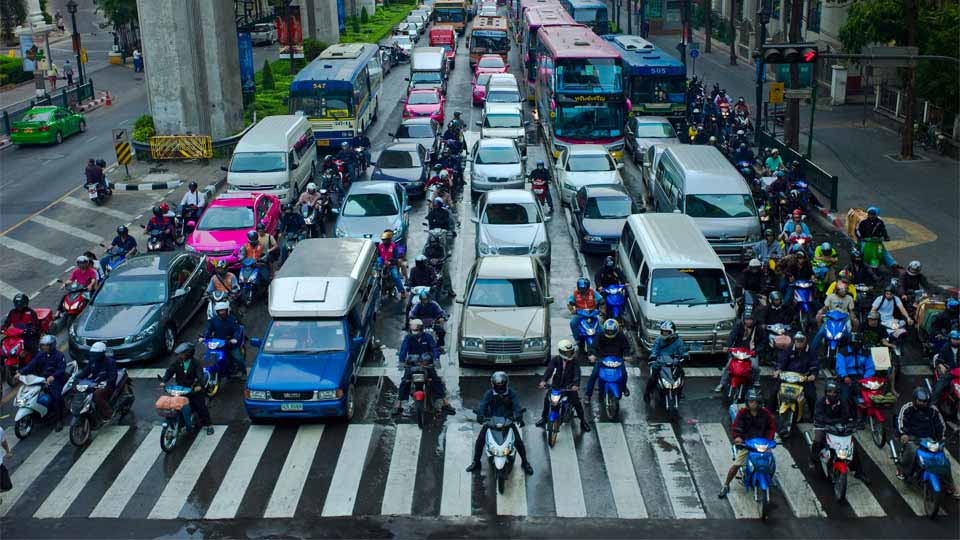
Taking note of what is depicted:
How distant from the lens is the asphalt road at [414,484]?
12.9 metres

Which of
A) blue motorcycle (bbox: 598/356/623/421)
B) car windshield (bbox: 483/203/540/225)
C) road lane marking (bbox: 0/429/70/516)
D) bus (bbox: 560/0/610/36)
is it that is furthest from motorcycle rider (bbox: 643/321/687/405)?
bus (bbox: 560/0/610/36)

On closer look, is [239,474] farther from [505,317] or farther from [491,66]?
[491,66]

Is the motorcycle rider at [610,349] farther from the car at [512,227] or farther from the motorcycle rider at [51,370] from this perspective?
the motorcycle rider at [51,370]

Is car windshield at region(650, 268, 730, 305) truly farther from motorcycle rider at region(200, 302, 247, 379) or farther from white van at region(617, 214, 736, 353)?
motorcycle rider at region(200, 302, 247, 379)

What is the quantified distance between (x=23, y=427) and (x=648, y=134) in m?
24.3

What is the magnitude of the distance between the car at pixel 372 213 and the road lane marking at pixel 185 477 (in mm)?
8981

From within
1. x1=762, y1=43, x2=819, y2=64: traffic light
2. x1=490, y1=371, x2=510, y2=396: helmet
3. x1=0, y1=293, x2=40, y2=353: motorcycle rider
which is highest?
x1=762, y1=43, x2=819, y2=64: traffic light

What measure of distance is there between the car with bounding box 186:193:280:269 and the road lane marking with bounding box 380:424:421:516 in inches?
353

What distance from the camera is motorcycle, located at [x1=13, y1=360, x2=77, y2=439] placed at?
15.7 meters

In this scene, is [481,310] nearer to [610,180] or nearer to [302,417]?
[302,417]

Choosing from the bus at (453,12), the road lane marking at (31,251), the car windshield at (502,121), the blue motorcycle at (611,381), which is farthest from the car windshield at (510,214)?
the bus at (453,12)

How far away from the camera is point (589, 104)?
1303 inches

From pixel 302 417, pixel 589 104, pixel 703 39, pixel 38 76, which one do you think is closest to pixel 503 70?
pixel 589 104

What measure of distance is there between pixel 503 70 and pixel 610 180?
2488 centimetres
